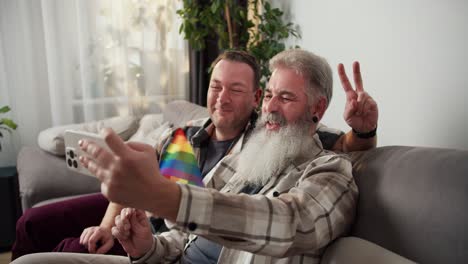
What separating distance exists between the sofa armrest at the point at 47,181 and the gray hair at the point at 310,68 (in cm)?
144

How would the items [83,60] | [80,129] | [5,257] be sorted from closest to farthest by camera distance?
1. [5,257]
2. [80,129]
3. [83,60]

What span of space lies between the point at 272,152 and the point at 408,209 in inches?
15.3

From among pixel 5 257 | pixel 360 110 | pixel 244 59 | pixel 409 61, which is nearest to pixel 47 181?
pixel 5 257

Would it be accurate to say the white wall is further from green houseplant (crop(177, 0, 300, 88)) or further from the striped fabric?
the striped fabric

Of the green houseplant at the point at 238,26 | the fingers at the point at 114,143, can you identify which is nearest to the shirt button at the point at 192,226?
the fingers at the point at 114,143

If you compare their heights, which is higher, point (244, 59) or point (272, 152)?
point (244, 59)

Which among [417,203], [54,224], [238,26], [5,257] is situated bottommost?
[5,257]

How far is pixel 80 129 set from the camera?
2.55 meters

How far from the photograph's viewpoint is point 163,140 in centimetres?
156

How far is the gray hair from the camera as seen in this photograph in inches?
46.4

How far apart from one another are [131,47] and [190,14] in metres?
0.57

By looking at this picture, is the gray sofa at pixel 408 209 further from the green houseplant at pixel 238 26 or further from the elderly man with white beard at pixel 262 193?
the green houseplant at pixel 238 26

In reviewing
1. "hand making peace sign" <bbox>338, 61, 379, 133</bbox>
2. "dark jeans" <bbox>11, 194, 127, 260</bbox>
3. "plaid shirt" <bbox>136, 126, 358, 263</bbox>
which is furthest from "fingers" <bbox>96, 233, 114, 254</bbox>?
"hand making peace sign" <bbox>338, 61, 379, 133</bbox>

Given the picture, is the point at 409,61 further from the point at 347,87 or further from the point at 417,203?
the point at 417,203
